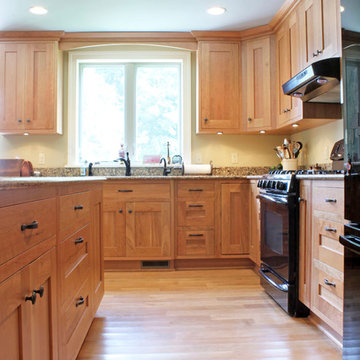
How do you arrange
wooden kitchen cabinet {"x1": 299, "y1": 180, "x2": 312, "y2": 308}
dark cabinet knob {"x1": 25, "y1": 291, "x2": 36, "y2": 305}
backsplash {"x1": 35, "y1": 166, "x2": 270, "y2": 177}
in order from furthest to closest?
backsplash {"x1": 35, "y1": 166, "x2": 270, "y2": 177}
wooden kitchen cabinet {"x1": 299, "y1": 180, "x2": 312, "y2": 308}
dark cabinet knob {"x1": 25, "y1": 291, "x2": 36, "y2": 305}

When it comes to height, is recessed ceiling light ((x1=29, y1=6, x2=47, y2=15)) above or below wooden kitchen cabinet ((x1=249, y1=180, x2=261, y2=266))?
above

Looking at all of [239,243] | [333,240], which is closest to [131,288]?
[239,243]

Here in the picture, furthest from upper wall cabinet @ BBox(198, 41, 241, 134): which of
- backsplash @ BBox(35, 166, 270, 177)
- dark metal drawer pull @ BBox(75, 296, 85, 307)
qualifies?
dark metal drawer pull @ BBox(75, 296, 85, 307)

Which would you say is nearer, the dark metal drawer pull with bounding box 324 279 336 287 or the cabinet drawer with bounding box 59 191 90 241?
the cabinet drawer with bounding box 59 191 90 241

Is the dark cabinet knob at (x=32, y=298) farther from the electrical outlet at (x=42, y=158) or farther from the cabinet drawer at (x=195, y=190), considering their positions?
the electrical outlet at (x=42, y=158)

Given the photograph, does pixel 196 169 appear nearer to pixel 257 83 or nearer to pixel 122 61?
pixel 257 83

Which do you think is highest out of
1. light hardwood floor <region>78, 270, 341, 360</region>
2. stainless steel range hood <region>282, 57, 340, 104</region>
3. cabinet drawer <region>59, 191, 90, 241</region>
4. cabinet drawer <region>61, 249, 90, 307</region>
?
stainless steel range hood <region>282, 57, 340, 104</region>

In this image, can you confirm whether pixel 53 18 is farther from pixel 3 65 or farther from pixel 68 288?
pixel 68 288

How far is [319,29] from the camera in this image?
7.36 feet

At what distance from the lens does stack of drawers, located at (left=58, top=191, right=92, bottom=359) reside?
1.18 meters

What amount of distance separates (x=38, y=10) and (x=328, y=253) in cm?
310

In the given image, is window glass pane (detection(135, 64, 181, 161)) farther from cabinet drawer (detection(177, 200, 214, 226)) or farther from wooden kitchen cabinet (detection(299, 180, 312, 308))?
wooden kitchen cabinet (detection(299, 180, 312, 308))

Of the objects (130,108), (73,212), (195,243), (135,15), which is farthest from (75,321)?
(135,15)

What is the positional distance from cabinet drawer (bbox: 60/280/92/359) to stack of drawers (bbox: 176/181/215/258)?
4.52ft
